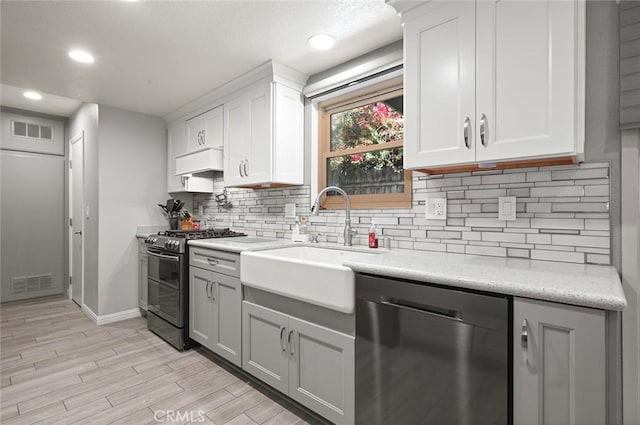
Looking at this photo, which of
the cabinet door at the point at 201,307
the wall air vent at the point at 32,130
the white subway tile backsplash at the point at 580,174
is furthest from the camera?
the wall air vent at the point at 32,130

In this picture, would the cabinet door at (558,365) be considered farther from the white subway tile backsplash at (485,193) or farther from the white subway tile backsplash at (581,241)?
the white subway tile backsplash at (485,193)

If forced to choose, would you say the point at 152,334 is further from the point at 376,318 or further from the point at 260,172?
the point at 376,318

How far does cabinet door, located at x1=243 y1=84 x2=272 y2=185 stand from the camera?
2.62 metres

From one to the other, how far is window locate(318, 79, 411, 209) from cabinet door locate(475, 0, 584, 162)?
76 cm

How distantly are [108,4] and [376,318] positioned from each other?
7.16 ft

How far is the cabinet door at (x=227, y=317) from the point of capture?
2.25 metres

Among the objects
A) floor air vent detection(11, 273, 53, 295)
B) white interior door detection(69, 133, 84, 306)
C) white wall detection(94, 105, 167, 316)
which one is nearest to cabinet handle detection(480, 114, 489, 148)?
white wall detection(94, 105, 167, 316)

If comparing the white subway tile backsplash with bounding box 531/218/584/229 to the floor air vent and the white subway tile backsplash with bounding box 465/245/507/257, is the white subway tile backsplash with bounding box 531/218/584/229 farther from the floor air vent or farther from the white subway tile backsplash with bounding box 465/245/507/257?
the floor air vent

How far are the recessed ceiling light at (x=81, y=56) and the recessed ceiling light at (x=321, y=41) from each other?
163 cm

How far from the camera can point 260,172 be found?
269 cm

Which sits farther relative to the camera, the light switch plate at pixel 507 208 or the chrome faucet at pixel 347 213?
the chrome faucet at pixel 347 213

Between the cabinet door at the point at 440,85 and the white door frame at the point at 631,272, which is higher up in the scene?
the cabinet door at the point at 440,85

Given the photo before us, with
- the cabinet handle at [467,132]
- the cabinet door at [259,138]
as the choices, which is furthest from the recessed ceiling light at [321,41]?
the cabinet handle at [467,132]

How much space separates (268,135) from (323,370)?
1759 millimetres
